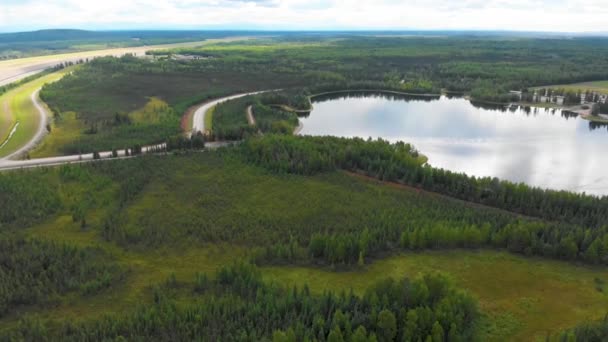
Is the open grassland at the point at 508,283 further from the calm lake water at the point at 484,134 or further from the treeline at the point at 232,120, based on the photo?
the treeline at the point at 232,120

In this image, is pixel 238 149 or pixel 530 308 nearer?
pixel 530 308

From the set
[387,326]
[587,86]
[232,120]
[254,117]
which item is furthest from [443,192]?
[587,86]

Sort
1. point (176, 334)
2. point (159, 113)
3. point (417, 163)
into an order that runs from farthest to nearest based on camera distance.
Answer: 1. point (159, 113)
2. point (417, 163)
3. point (176, 334)

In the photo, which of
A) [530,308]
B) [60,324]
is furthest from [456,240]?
[60,324]

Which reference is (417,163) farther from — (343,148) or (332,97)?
(332,97)

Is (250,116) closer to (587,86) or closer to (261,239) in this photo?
(261,239)

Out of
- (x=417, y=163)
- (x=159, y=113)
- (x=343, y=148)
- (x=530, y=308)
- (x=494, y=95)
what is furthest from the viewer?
(x=494, y=95)

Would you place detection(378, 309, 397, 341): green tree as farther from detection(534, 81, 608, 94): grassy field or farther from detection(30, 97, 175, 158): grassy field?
detection(534, 81, 608, 94): grassy field

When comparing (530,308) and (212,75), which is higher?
(212,75)
